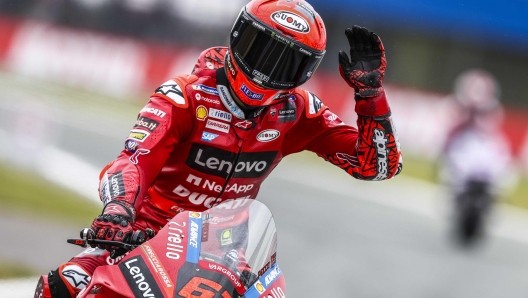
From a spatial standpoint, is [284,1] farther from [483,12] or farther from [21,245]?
[483,12]

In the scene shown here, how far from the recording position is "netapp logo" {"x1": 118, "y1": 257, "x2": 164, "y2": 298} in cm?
313

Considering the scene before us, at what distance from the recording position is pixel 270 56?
14.2ft

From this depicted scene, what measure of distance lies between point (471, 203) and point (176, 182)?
28.4 ft

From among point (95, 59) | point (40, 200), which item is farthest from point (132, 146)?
point (95, 59)

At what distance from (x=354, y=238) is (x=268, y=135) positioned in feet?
23.1

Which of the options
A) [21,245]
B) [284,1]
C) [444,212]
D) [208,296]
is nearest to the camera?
[208,296]

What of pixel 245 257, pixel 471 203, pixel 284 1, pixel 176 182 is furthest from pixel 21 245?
pixel 471 203

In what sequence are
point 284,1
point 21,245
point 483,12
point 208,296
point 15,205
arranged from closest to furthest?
point 208,296 → point 284,1 → point 21,245 → point 15,205 → point 483,12

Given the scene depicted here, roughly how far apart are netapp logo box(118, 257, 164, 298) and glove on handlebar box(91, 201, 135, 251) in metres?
0.22

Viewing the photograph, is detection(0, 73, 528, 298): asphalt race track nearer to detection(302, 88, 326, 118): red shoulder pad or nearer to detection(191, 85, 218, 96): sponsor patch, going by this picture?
detection(191, 85, 218, 96): sponsor patch

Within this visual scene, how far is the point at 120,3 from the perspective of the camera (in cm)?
1920

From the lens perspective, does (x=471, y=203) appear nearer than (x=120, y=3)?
Yes

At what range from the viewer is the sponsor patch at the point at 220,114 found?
4426 millimetres

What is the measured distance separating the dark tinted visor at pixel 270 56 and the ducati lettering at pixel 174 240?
1162 mm
